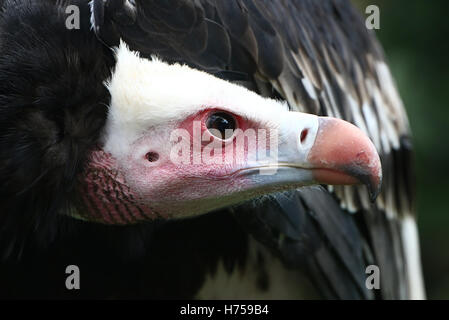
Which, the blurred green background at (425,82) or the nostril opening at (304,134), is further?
the blurred green background at (425,82)

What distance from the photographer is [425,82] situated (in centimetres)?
551

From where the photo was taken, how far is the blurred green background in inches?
215

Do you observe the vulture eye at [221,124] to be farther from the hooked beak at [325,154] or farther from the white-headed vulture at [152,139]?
the hooked beak at [325,154]

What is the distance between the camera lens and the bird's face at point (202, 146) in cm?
241

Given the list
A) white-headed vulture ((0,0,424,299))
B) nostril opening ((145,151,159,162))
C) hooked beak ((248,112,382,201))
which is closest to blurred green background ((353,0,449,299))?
white-headed vulture ((0,0,424,299))

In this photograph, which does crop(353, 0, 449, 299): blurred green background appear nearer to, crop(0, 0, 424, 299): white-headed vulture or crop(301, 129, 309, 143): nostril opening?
crop(0, 0, 424, 299): white-headed vulture

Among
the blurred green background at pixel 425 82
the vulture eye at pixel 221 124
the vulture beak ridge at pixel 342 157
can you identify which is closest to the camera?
the vulture beak ridge at pixel 342 157

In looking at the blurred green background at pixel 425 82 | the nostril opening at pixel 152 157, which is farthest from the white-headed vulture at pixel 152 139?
the blurred green background at pixel 425 82

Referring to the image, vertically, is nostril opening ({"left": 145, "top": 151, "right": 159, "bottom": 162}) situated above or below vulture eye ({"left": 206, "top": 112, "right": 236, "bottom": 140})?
below

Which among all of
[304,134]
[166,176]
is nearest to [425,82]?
[304,134]

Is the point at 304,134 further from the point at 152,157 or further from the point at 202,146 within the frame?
the point at 152,157

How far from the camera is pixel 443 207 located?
577 cm

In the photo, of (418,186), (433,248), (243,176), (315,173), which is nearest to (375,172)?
(315,173)

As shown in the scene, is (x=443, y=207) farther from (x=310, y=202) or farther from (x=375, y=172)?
(x=375, y=172)
